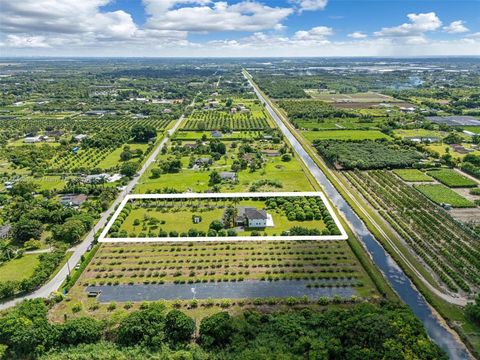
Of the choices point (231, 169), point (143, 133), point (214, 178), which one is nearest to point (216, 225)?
point (214, 178)

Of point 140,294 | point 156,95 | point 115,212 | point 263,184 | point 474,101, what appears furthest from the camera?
point 156,95

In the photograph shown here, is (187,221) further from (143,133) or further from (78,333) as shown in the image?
(143,133)

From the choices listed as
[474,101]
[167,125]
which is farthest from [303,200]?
[474,101]

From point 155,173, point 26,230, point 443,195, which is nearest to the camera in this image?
point 26,230

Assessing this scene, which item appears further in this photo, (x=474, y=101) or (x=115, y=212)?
(x=474, y=101)

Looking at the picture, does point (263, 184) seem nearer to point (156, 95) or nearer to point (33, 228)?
point (33, 228)

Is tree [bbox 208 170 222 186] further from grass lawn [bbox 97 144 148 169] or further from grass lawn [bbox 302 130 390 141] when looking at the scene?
grass lawn [bbox 302 130 390 141]

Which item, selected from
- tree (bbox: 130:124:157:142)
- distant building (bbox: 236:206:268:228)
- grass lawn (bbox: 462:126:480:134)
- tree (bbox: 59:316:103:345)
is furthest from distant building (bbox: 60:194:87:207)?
grass lawn (bbox: 462:126:480:134)
